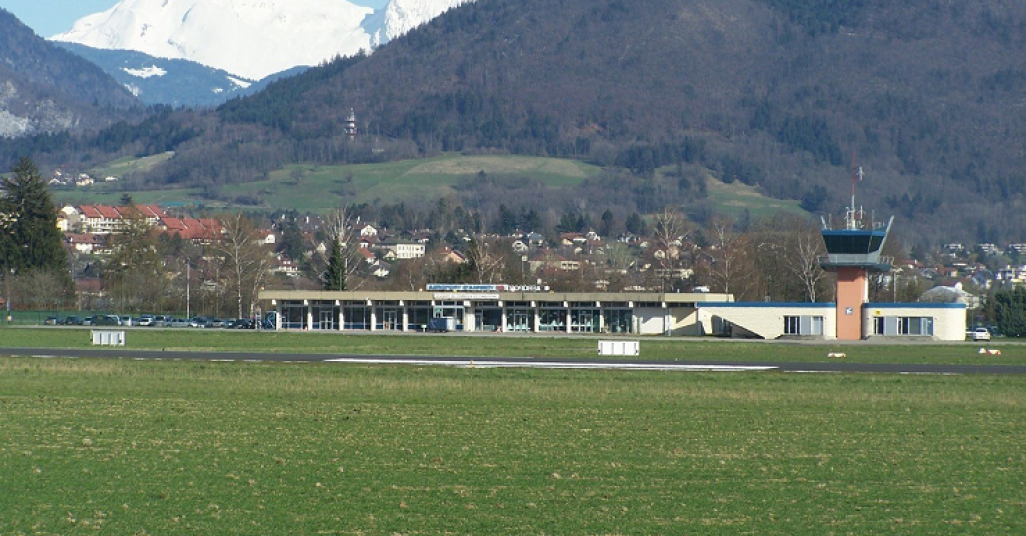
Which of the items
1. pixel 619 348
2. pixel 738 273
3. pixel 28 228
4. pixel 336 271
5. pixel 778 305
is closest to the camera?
pixel 619 348

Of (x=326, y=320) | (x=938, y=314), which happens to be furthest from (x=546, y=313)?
(x=938, y=314)

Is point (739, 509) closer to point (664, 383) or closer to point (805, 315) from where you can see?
point (664, 383)

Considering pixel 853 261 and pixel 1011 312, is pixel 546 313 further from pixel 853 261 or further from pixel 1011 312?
pixel 1011 312

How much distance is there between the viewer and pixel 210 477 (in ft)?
72.5

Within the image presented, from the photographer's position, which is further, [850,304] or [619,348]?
[850,304]

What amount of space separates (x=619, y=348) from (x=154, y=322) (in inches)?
2217

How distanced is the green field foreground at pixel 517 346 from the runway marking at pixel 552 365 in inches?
231

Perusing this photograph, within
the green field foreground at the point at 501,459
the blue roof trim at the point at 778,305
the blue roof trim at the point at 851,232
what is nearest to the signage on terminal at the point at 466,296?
the blue roof trim at the point at 778,305

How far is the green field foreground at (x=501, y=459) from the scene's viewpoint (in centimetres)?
1919

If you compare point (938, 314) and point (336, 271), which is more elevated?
point (336, 271)

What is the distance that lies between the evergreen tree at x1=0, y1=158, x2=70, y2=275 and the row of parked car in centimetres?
1723

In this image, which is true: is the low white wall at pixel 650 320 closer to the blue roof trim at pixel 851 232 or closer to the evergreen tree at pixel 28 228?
the blue roof trim at pixel 851 232

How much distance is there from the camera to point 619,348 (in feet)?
201

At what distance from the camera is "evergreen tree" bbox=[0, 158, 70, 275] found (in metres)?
123
